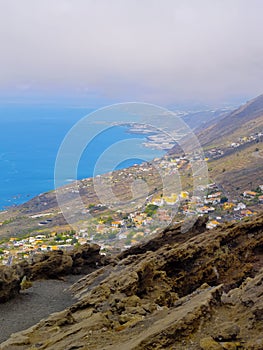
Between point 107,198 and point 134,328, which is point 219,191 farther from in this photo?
point 134,328

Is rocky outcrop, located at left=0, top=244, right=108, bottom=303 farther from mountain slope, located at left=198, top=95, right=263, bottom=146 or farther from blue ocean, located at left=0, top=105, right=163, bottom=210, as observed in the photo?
mountain slope, located at left=198, top=95, right=263, bottom=146

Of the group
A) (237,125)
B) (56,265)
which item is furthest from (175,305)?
Result: (237,125)

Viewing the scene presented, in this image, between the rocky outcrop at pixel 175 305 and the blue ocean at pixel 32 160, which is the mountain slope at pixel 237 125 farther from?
the rocky outcrop at pixel 175 305

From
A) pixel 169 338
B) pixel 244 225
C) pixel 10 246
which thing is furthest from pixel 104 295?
pixel 10 246

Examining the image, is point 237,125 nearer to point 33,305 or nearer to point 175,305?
point 33,305

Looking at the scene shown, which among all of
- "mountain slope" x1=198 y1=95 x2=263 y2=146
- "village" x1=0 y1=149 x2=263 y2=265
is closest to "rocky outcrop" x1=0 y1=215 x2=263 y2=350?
"village" x1=0 y1=149 x2=263 y2=265
